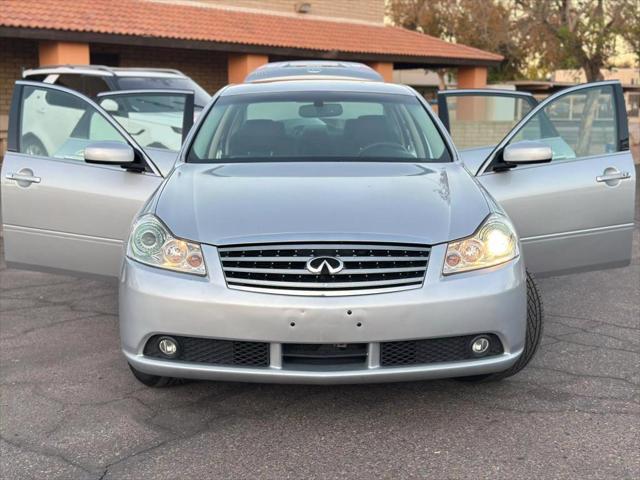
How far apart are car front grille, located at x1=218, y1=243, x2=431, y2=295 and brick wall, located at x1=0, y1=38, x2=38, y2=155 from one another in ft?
58.0

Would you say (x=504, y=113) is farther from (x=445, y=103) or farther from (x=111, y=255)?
(x=111, y=255)

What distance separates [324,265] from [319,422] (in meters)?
0.81

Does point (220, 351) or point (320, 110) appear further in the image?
point (320, 110)

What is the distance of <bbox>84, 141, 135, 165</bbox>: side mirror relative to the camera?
4414 mm

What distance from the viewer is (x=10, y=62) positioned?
1961cm

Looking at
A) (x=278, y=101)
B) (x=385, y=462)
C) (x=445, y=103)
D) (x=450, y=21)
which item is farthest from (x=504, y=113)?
(x=450, y=21)

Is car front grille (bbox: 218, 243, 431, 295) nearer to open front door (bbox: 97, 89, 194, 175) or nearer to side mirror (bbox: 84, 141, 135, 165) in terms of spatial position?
side mirror (bbox: 84, 141, 135, 165)

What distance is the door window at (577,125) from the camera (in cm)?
492

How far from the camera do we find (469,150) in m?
5.45

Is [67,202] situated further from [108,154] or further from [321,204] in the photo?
[321,204]

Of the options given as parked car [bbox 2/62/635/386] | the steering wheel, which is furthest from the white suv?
the steering wheel

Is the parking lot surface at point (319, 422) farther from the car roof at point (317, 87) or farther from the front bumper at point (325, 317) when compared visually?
the car roof at point (317, 87)

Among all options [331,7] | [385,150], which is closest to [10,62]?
[331,7]

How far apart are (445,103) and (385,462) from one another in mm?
3191
